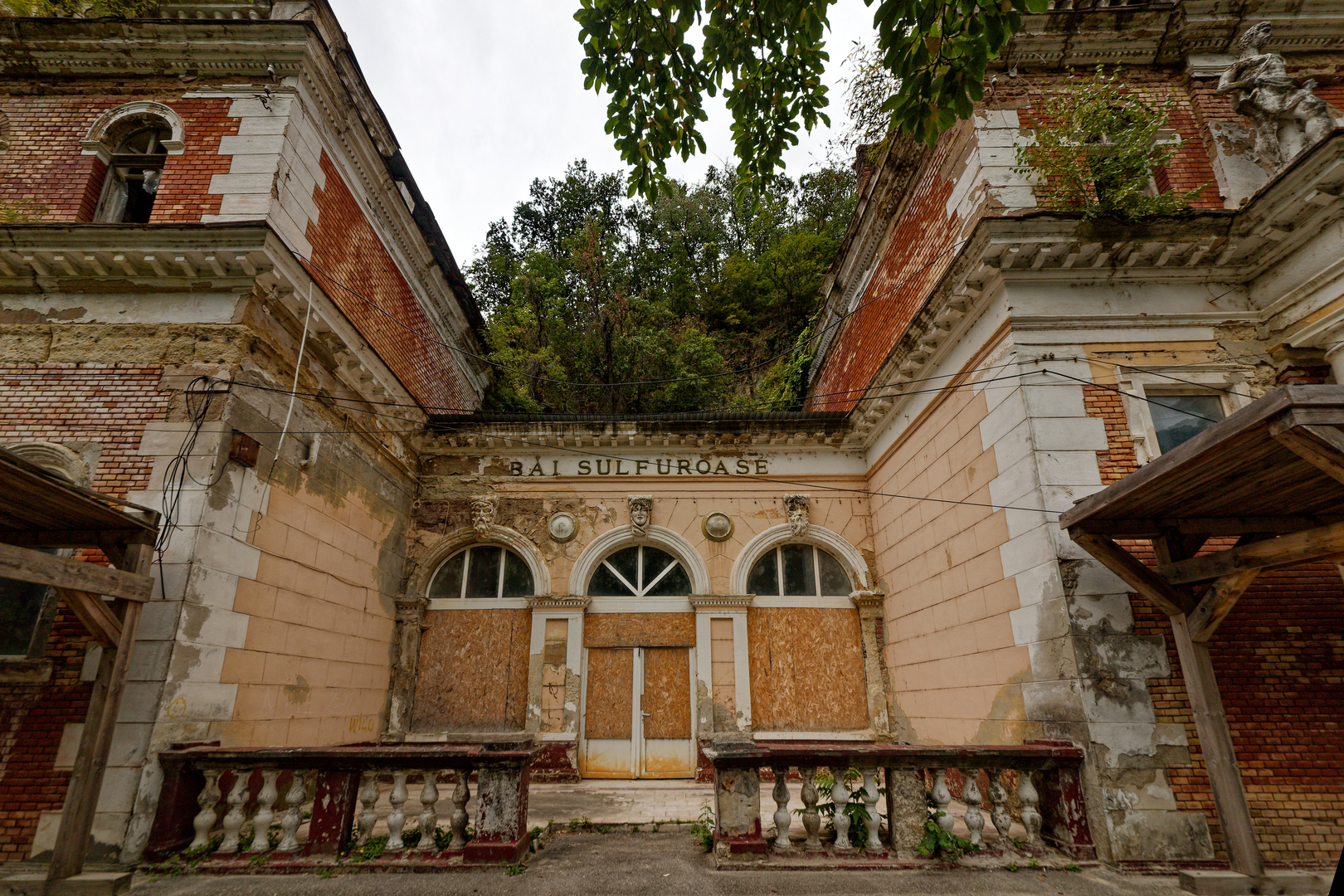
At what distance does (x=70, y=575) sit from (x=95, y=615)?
1.78 feet

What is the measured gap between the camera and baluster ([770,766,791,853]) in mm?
5055

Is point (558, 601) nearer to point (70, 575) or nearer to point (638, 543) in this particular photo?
point (638, 543)

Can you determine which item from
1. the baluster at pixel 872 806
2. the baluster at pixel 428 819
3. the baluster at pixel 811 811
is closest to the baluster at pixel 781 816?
the baluster at pixel 811 811

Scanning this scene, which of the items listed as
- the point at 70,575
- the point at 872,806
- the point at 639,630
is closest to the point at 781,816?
the point at 872,806

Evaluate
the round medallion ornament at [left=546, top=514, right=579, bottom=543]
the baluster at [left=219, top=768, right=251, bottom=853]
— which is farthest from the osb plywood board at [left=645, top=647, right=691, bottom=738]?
the baluster at [left=219, top=768, right=251, bottom=853]

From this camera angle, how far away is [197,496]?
5809mm

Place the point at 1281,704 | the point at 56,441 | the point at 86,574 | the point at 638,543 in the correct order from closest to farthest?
1. the point at 86,574
2. the point at 1281,704
3. the point at 56,441
4. the point at 638,543

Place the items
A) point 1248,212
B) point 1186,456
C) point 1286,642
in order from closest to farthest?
point 1186,456
point 1286,642
point 1248,212

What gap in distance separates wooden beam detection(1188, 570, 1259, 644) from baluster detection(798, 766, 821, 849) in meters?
3.12

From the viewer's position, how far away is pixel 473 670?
9703mm

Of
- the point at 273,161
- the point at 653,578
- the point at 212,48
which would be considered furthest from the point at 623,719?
the point at 212,48

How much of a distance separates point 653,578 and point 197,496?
20.3ft

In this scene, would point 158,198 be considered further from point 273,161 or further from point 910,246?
point 910,246

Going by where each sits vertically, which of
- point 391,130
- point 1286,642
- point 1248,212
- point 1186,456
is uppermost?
point 391,130
